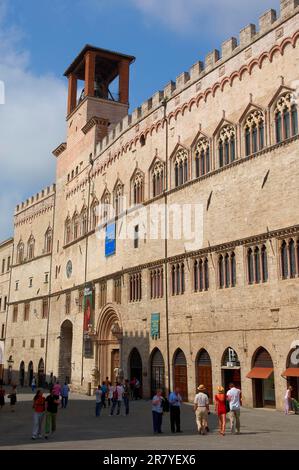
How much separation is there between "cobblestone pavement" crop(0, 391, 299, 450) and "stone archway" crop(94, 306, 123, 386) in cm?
1062

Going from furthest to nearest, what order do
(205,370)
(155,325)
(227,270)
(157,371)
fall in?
(155,325)
(157,371)
(205,370)
(227,270)

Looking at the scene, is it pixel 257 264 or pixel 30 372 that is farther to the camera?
pixel 30 372

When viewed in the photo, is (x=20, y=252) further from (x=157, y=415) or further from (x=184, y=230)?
(x=157, y=415)

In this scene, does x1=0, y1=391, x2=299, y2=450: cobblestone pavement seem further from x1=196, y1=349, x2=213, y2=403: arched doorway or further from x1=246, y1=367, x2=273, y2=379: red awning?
x1=196, y1=349, x2=213, y2=403: arched doorway

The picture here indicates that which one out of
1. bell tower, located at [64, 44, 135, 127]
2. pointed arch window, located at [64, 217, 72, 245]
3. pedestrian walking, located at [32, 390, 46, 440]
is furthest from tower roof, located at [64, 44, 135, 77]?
pedestrian walking, located at [32, 390, 46, 440]

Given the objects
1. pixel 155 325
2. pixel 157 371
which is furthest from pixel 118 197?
pixel 157 371

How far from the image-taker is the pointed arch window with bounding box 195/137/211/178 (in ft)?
87.0

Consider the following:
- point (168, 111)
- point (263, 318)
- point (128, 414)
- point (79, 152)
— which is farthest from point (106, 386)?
point (79, 152)

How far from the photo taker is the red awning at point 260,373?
20991mm

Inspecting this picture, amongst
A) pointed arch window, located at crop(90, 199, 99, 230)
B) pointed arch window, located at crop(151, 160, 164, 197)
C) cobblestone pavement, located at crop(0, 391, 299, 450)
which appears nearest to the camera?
cobblestone pavement, located at crop(0, 391, 299, 450)

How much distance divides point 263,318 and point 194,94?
12790 millimetres

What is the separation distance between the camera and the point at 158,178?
30547mm

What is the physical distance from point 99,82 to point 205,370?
94.8ft

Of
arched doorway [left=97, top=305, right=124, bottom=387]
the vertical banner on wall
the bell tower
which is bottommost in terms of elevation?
arched doorway [left=97, top=305, right=124, bottom=387]
